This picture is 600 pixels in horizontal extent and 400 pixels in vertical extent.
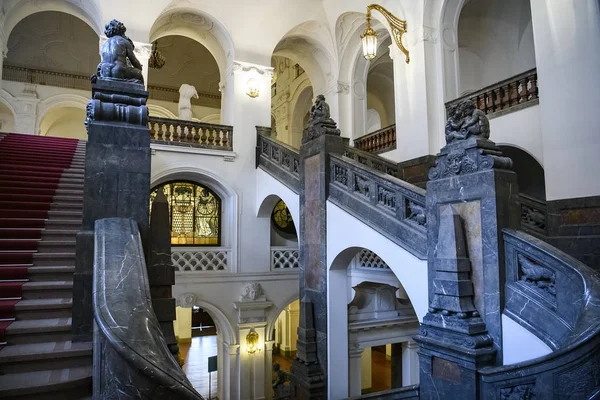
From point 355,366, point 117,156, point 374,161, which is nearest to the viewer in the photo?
point 117,156

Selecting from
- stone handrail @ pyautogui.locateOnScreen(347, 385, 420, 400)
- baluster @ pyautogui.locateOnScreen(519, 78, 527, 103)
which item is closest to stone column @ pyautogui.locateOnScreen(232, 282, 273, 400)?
stone handrail @ pyautogui.locateOnScreen(347, 385, 420, 400)

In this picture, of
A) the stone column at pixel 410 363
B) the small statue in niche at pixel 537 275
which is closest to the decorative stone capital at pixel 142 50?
the stone column at pixel 410 363

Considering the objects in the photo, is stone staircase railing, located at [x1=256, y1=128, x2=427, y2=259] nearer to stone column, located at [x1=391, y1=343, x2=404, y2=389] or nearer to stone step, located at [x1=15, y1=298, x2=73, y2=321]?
stone step, located at [x1=15, y1=298, x2=73, y2=321]

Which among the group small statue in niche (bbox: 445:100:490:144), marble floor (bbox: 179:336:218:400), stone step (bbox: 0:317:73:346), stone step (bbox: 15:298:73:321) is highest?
small statue in niche (bbox: 445:100:490:144)

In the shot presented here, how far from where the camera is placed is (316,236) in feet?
24.2

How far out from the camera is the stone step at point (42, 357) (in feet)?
9.18

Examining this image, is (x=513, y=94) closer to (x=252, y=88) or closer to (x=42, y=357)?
(x=252, y=88)

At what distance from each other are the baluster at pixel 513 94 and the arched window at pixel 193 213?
7.51 m

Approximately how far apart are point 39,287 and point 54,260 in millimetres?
580

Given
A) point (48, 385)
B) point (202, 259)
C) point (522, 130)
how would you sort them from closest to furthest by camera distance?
point (48, 385) → point (522, 130) → point (202, 259)

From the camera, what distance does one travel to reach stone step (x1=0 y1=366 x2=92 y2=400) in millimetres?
2592

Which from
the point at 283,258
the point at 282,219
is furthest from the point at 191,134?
the point at 283,258

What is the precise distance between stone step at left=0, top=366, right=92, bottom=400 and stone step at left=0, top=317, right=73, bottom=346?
0.35 m

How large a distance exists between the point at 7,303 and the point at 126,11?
8975 millimetres
